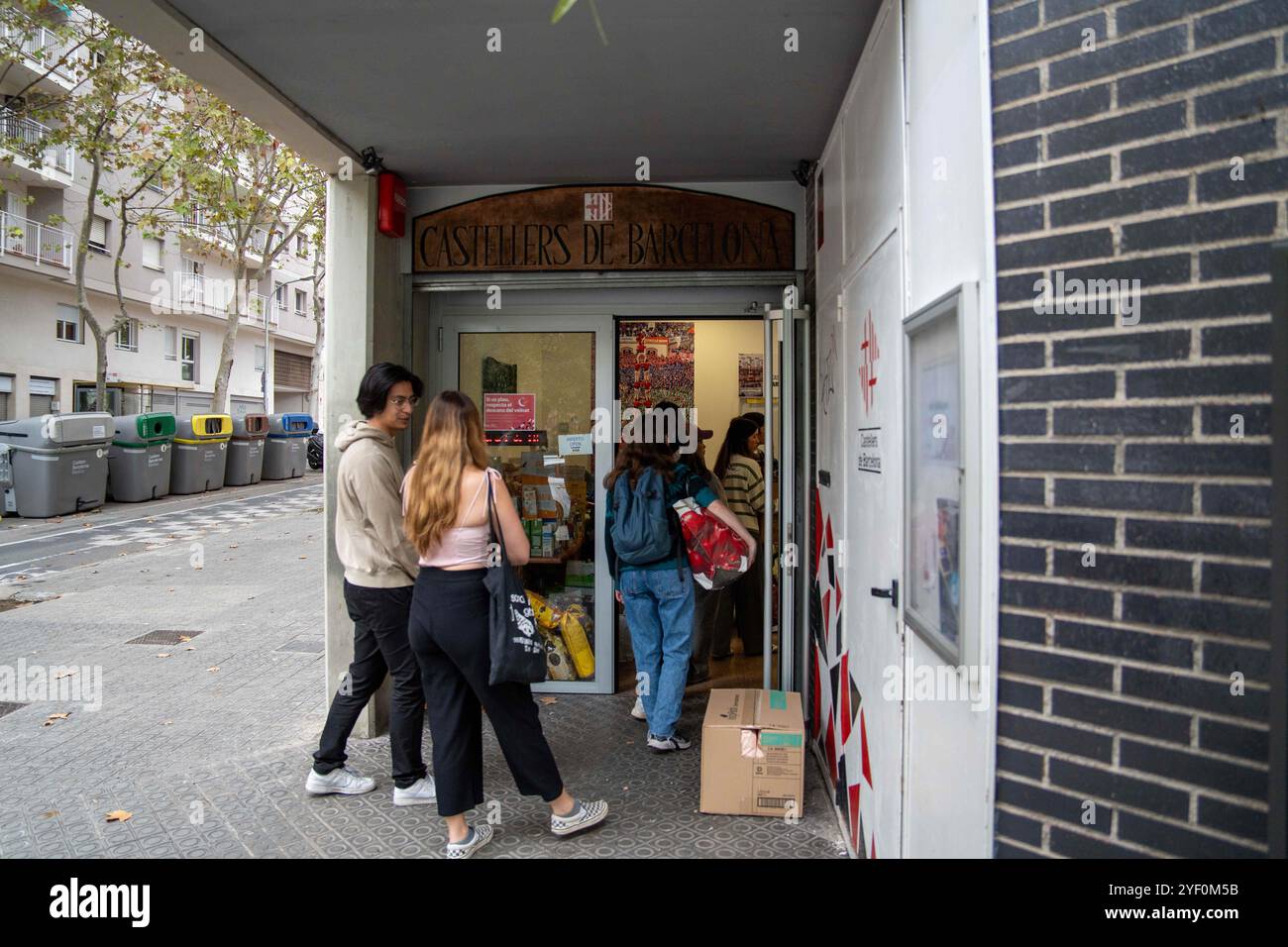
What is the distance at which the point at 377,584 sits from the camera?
12.8 feet

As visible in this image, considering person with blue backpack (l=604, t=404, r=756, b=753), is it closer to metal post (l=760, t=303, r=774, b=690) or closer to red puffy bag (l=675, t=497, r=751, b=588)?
red puffy bag (l=675, t=497, r=751, b=588)

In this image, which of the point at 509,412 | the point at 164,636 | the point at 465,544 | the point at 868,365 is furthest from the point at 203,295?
the point at 868,365

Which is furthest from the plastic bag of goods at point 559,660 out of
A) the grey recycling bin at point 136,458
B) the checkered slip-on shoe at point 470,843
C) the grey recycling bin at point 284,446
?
the grey recycling bin at point 284,446

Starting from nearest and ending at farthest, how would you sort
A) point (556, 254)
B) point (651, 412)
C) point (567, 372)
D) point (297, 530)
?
point (651, 412) < point (556, 254) < point (567, 372) < point (297, 530)

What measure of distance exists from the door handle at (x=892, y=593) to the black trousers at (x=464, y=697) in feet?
4.75

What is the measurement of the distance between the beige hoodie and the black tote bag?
0.74 metres

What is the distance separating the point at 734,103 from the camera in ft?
13.4

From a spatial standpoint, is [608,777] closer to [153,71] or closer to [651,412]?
[651,412]

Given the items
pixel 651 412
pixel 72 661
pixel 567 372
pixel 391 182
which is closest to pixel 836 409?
pixel 651 412

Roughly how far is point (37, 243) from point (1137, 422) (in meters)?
28.1

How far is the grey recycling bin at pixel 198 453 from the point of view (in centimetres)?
1894

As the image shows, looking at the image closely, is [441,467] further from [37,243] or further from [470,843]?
[37,243]

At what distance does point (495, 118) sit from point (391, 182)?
1.07 metres

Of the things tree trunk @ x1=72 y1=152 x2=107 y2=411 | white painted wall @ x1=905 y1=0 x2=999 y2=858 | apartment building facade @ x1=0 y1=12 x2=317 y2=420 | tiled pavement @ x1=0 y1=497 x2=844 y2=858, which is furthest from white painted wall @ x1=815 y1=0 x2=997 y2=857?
apartment building facade @ x1=0 y1=12 x2=317 y2=420
